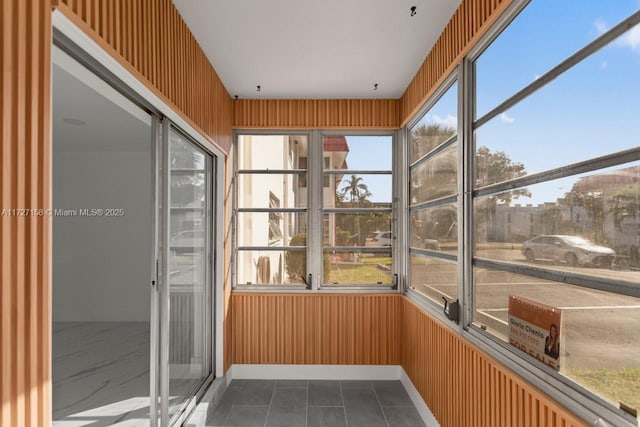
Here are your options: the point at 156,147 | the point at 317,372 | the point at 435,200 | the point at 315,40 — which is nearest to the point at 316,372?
the point at 317,372

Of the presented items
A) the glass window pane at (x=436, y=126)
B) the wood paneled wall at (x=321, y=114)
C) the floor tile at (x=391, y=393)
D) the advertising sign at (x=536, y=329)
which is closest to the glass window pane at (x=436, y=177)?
the glass window pane at (x=436, y=126)

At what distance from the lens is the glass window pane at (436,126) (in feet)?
8.31

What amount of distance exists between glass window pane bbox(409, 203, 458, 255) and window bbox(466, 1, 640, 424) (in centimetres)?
51

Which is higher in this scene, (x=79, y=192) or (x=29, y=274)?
(x=79, y=192)

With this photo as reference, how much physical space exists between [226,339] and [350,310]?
→ 1.33 m

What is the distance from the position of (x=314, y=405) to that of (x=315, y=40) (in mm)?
3109

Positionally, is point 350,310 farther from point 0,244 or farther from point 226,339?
point 0,244

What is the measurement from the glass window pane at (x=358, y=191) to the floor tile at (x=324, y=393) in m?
1.88

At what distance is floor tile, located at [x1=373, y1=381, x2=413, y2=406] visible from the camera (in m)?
3.26

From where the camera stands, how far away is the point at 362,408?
3.16 metres

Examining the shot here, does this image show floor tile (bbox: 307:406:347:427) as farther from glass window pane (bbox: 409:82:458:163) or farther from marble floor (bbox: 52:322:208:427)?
glass window pane (bbox: 409:82:458:163)

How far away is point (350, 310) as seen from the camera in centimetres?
380

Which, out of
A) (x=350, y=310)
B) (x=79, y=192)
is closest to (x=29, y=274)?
(x=350, y=310)

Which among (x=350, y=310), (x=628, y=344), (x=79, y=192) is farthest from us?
(x=79, y=192)
